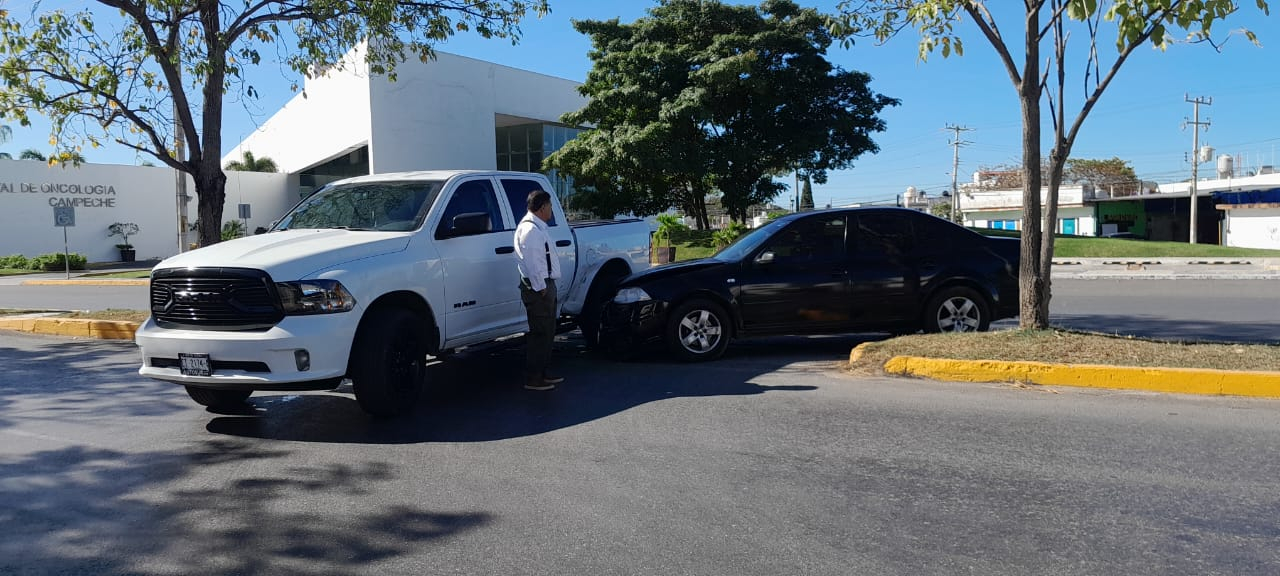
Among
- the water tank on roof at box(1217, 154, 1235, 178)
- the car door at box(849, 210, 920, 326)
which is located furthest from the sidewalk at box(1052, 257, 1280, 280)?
the water tank on roof at box(1217, 154, 1235, 178)

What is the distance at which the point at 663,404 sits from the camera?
6.71 meters

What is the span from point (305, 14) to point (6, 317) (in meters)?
7.12

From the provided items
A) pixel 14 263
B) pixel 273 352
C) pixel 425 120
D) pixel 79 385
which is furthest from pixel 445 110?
pixel 273 352

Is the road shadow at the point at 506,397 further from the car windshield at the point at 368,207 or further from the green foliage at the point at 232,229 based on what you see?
the green foliage at the point at 232,229

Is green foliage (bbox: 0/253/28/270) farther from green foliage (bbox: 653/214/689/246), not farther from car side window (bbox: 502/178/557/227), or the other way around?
car side window (bbox: 502/178/557/227)

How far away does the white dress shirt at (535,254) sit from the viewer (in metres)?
7.08

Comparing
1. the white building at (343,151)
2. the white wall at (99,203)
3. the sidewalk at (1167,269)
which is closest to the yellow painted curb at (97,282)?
the white building at (343,151)

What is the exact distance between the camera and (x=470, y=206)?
7.61m

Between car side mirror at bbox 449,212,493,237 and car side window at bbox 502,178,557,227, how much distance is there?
99cm

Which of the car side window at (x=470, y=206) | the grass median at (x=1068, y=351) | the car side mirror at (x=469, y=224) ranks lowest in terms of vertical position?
the grass median at (x=1068, y=351)

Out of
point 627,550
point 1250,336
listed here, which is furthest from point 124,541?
point 1250,336

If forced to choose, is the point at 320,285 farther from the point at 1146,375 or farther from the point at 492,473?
the point at 1146,375

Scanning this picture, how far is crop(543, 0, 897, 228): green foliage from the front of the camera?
102 feet

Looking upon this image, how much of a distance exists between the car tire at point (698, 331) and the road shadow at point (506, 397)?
0.45 ft
